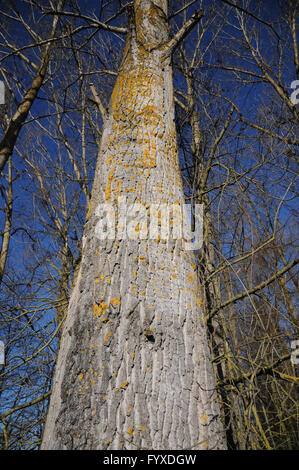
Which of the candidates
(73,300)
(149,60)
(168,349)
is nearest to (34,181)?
(149,60)

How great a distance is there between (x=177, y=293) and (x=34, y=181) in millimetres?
4502

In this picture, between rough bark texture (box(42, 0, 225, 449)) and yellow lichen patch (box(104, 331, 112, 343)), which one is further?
yellow lichen patch (box(104, 331, 112, 343))

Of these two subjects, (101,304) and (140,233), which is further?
(140,233)

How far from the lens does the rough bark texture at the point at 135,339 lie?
35.3 inches

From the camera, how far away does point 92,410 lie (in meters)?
0.90


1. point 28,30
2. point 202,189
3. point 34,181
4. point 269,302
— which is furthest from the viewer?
point 34,181

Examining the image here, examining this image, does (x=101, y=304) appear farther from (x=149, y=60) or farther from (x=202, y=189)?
(x=202, y=189)

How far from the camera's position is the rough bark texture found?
0.90 meters

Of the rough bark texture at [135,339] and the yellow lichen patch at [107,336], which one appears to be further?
the yellow lichen patch at [107,336]

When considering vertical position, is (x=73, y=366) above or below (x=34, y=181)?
below

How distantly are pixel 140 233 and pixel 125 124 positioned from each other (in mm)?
656

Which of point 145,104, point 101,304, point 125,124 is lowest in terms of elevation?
point 101,304

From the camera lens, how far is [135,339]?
3.33 feet

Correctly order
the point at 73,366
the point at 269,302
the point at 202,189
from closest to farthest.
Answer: the point at 73,366, the point at 269,302, the point at 202,189
